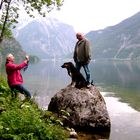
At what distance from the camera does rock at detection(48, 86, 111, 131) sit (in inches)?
790

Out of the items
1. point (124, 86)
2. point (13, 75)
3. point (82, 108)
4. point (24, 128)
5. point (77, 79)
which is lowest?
point (124, 86)

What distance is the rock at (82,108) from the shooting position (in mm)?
20062

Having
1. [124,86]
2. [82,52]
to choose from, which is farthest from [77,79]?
[124,86]

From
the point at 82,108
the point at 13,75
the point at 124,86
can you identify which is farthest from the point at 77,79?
the point at 124,86

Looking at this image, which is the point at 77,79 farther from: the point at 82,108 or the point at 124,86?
the point at 124,86

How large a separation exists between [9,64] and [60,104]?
438 cm

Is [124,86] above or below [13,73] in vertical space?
below

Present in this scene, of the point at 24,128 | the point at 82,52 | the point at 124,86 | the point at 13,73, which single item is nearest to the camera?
the point at 24,128

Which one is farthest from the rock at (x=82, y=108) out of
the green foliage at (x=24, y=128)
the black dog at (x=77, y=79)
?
the green foliage at (x=24, y=128)

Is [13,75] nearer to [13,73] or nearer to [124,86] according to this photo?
[13,73]

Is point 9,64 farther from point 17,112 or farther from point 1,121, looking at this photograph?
point 1,121

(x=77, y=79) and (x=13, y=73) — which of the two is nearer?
(x=13, y=73)

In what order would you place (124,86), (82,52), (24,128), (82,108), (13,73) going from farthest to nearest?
(124,86) → (82,52) → (82,108) → (13,73) → (24,128)

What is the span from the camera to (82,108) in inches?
799
